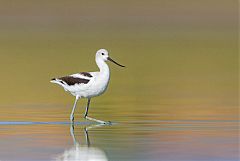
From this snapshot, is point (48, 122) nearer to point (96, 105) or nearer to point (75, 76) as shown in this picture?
point (75, 76)

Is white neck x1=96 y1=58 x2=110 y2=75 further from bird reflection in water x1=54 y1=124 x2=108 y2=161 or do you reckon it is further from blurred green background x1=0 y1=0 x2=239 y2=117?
bird reflection in water x1=54 y1=124 x2=108 y2=161

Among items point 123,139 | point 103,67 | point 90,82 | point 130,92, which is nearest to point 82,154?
point 123,139

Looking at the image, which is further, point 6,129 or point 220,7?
point 220,7

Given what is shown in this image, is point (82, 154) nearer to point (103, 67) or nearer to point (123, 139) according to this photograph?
point (123, 139)

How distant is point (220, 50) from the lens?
3450cm

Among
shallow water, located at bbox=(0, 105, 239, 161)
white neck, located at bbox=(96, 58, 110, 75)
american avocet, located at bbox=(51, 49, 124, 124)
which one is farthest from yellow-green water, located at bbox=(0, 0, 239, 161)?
white neck, located at bbox=(96, 58, 110, 75)

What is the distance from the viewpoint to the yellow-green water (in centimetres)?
1246

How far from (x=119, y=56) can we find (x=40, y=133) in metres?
17.7

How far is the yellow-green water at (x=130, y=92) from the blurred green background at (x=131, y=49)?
4cm

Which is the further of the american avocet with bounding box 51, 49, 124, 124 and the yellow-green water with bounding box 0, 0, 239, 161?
the american avocet with bounding box 51, 49, 124, 124

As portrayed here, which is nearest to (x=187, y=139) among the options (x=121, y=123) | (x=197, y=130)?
(x=197, y=130)

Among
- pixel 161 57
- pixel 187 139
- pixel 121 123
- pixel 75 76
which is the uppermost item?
pixel 161 57

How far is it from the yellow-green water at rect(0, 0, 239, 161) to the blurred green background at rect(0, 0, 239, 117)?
0.12 feet

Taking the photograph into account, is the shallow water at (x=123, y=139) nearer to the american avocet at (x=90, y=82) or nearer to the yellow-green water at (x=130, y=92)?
the yellow-green water at (x=130, y=92)
